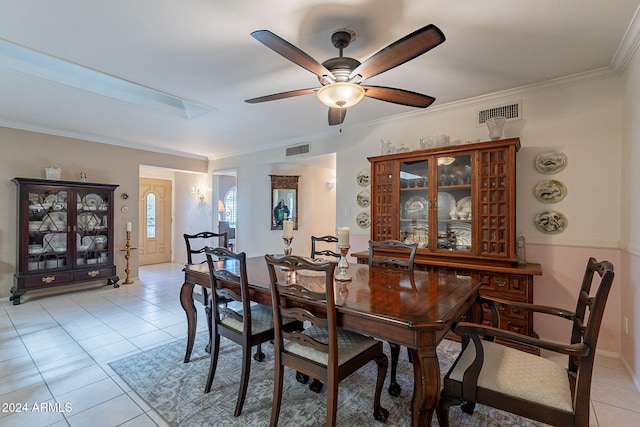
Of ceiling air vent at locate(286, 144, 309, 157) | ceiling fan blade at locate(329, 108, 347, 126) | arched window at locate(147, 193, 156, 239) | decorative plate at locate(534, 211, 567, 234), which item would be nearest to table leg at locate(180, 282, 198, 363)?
ceiling fan blade at locate(329, 108, 347, 126)

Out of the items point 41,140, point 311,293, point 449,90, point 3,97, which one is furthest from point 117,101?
point 449,90

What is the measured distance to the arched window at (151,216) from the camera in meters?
7.20

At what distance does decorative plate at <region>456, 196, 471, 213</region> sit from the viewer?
A: 2.98 meters

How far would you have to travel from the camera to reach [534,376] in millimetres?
1396

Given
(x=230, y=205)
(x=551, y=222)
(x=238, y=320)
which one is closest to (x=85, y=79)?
(x=238, y=320)

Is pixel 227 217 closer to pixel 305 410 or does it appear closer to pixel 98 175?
pixel 98 175

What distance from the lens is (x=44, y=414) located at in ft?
6.07

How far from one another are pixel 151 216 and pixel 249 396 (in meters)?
6.48

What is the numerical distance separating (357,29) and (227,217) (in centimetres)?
587

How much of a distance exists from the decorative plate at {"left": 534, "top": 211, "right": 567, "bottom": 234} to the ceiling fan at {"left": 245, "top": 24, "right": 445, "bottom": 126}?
1728 millimetres

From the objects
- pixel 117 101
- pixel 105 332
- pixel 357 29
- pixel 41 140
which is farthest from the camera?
pixel 41 140

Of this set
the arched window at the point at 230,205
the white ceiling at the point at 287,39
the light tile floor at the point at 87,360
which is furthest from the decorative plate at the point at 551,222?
the arched window at the point at 230,205

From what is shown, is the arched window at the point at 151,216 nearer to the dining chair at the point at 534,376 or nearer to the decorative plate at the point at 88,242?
the decorative plate at the point at 88,242

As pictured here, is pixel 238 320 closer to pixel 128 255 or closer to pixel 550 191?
pixel 550 191
